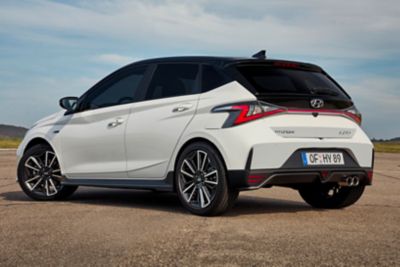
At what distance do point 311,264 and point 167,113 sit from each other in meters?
3.35

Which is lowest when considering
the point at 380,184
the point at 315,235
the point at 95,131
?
the point at 380,184

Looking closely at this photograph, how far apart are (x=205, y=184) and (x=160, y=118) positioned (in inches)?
41.0

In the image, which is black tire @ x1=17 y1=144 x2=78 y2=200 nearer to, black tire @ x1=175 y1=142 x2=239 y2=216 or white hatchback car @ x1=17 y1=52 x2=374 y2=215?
white hatchback car @ x1=17 y1=52 x2=374 y2=215

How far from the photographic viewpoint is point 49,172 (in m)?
8.92

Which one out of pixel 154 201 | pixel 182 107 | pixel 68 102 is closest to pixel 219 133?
pixel 182 107

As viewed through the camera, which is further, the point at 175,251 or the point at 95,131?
the point at 95,131

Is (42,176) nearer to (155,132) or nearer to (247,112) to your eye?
(155,132)

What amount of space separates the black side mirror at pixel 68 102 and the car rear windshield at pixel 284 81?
2.88 metres

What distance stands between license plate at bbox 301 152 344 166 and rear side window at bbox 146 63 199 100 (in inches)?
55.5

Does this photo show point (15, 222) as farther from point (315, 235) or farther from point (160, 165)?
point (315, 235)

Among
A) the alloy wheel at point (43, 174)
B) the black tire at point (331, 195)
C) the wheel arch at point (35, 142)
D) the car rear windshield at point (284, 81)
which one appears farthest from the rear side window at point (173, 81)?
the wheel arch at point (35, 142)

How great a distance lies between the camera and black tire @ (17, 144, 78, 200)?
886 cm

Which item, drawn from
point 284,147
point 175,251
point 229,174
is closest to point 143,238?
point 175,251

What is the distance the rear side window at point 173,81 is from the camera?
740cm
